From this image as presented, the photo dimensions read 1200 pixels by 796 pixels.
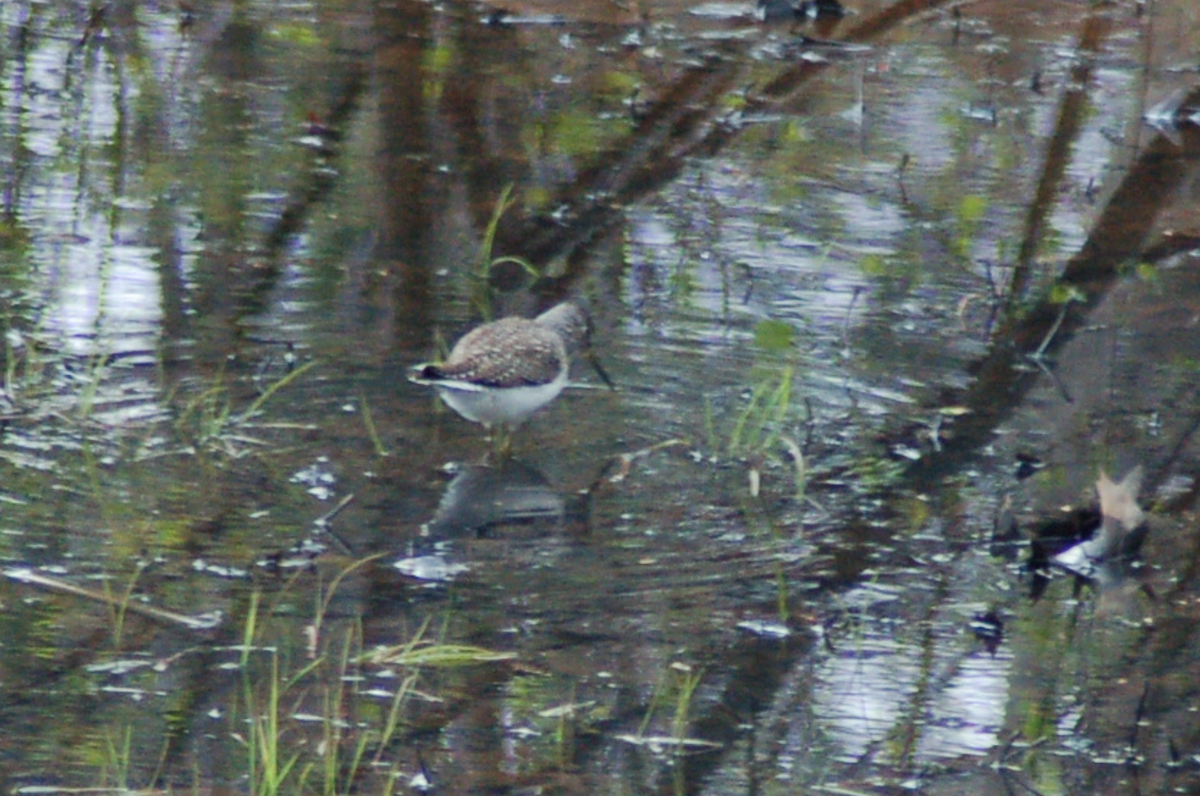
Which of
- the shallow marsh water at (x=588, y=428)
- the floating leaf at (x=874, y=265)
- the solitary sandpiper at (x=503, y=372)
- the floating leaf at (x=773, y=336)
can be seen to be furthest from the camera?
the floating leaf at (x=874, y=265)

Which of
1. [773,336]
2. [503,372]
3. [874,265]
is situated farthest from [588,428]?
[874,265]

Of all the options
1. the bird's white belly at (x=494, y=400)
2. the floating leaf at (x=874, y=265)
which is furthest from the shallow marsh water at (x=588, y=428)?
the bird's white belly at (x=494, y=400)

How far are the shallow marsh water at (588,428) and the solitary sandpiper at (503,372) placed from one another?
18 centimetres

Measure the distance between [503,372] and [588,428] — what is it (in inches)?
19.8

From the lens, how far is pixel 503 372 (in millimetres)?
6109

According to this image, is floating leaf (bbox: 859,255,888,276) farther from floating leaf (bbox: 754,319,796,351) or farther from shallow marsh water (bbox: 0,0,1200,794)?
floating leaf (bbox: 754,319,796,351)

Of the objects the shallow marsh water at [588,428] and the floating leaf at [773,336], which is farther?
the floating leaf at [773,336]

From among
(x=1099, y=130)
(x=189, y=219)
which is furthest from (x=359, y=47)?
(x=1099, y=130)

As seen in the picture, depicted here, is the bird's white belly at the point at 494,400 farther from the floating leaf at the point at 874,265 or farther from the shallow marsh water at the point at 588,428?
the floating leaf at the point at 874,265

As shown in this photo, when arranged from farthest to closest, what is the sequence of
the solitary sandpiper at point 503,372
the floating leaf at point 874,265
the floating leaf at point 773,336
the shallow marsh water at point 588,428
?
the floating leaf at point 874,265
the floating leaf at point 773,336
the solitary sandpiper at point 503,372
the shallow marsh water at point 588,428

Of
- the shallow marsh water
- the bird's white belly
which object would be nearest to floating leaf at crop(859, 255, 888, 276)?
the shallow marsh water

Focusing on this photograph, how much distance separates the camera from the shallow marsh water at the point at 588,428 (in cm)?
460

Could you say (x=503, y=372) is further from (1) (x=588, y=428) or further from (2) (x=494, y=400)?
(1) (x=588, y=428)

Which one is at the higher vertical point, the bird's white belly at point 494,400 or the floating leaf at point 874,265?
the bird's white belly at point 494,400
